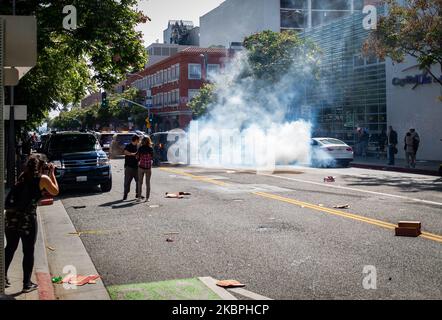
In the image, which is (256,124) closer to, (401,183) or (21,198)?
(401,183)

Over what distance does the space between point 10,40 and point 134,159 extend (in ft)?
32.2

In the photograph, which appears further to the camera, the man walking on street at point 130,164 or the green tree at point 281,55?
the green tree at point 281,55

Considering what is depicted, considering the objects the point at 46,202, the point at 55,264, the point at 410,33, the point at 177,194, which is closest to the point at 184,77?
the point at 410,33

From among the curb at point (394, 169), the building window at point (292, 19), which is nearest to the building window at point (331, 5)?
the building window at point (292, 19)

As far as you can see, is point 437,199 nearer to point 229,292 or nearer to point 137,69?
point 229,292

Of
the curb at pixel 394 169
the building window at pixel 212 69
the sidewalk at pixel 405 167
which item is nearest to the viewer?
the curb at pixel 394 169

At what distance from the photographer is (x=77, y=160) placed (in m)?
16.0

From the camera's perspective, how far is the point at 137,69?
18469 millimetres

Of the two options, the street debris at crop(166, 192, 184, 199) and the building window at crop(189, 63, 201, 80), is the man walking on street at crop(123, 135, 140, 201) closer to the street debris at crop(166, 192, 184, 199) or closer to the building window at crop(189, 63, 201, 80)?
the street debris at crop(166, 192, 184, 199)

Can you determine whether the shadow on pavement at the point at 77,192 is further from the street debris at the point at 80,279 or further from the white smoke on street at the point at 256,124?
the white smoke on street at the point at 256,124

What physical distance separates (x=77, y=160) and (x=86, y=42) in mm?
3737

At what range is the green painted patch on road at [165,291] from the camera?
5.72 meters

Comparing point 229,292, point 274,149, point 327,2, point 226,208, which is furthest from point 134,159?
point 327,2

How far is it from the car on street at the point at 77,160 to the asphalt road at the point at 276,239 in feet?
1.85
